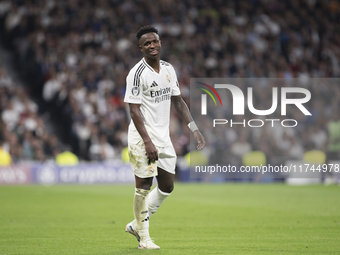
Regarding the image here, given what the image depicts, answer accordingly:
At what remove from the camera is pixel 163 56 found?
80.8 ft

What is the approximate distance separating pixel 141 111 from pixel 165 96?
1.12 ft

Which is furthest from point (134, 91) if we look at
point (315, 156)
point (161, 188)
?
point (315, 156)

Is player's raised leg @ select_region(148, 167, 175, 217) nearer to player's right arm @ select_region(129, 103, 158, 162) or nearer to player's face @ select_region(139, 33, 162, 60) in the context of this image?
player's right arm @ select_region(129, 103, 158, 162)

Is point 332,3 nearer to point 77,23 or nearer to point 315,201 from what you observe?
point 77,23

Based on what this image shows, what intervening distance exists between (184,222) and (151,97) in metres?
3.58

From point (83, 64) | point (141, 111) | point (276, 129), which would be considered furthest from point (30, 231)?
point (83, 64)

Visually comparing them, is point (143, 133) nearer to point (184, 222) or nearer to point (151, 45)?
point (151, 45)

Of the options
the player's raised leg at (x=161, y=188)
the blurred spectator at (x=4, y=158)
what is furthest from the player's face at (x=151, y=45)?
the blurred spectator at (x=4, y=158)

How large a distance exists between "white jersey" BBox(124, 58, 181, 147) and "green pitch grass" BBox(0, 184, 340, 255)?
133 cm

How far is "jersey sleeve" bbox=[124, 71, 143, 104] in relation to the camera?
654cm

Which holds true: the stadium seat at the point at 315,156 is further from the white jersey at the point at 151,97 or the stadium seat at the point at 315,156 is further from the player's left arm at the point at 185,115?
the white jersey at the point at 151,97

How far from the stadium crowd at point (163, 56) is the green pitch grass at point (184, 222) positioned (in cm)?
452

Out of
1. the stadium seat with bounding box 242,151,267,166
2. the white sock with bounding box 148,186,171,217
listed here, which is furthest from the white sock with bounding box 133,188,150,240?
the stadium seat with bounding box 242,151,267,166

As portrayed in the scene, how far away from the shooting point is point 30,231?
8461 millimetres
